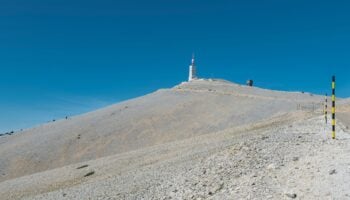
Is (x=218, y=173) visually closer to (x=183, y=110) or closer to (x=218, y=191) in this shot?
(x=218, y=191)

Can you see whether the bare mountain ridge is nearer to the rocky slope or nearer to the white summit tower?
the rocky slope

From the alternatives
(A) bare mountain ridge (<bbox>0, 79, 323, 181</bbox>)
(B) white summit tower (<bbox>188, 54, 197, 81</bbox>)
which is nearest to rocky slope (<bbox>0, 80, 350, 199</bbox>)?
(A) bare mountain ridge (<bbox>0, 79, 323, 181</bbox>)

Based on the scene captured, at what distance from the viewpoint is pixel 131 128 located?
4834 cm

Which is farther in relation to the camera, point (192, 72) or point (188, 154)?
point (192, 72)

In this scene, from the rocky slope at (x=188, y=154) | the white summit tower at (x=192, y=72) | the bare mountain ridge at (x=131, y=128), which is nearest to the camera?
the rocky slope at (x=188, y=154)

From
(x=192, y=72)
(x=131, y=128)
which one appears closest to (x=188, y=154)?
(x=131, y=128)

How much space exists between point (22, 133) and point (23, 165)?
65.6 feet

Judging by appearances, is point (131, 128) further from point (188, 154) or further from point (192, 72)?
point (192, 72)

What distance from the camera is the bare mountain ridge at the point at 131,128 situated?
42094 millimetres

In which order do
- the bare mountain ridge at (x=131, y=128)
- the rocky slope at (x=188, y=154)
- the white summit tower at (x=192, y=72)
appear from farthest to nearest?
the white summit tower at (x=192, y=72)
the bare mountain ridge at (x=131, y=128)
the rocky slope at (x=188, y=154)

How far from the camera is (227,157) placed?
11.8m

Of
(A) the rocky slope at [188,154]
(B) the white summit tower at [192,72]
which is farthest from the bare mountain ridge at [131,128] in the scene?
(B) the white summit tower at [192,72]

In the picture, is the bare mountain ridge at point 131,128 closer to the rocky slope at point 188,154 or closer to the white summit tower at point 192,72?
the rocky slope at point 188,154

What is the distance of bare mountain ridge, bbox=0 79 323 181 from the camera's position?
42094mm
